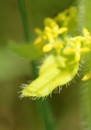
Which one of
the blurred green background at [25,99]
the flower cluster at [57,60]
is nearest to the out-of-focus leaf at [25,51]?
the flower cluster at [57,60]

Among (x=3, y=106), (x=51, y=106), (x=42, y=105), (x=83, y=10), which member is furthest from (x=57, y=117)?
(x=83, y=10)

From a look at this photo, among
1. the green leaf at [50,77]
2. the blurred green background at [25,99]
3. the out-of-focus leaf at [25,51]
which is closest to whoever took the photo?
the green leaf at [50,77]

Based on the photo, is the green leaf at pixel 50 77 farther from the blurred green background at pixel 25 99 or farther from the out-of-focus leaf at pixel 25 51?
the blurred green background at pixel 25 99

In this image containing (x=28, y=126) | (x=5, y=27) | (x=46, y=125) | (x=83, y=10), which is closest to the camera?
(x=83, y=10)

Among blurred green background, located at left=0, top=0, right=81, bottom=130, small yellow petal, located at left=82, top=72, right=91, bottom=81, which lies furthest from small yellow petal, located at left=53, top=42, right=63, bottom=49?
blurred green background, located at left=0, top=0, right=81, bottom=130

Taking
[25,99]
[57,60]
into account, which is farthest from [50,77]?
[25,99]

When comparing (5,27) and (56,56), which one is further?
(5,27)

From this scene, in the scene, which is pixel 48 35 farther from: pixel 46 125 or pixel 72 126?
pixel 72 126
